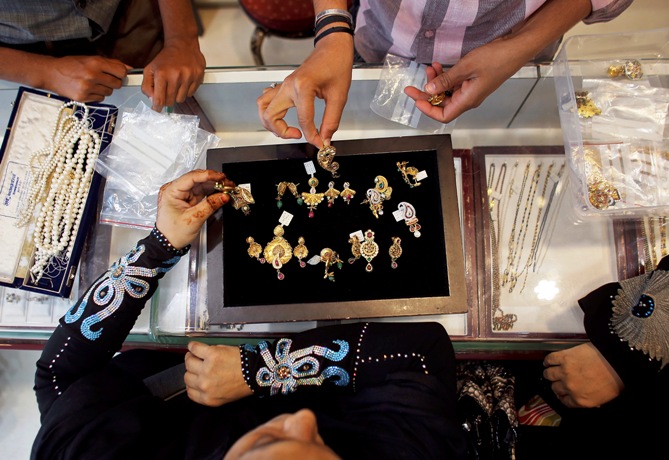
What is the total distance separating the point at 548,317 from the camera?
1.27 metres

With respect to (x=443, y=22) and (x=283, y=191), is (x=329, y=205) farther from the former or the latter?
(x=443, y=22)

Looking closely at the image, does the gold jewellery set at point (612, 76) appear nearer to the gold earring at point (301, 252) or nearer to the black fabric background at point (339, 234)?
the black fabric background at point (339, 234)

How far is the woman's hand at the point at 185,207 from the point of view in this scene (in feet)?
3.63

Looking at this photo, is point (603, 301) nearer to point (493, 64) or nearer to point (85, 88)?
point (493, 64)

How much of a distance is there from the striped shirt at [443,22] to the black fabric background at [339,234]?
0.30 metres

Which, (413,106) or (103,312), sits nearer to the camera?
(103,312)

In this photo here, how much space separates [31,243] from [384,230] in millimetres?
1031

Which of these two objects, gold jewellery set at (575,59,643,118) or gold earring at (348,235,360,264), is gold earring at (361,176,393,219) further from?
gold jewellery set at (575,59,643,118)

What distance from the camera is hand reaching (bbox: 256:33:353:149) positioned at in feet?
3.34

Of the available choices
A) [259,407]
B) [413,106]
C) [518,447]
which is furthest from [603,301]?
[259,407]

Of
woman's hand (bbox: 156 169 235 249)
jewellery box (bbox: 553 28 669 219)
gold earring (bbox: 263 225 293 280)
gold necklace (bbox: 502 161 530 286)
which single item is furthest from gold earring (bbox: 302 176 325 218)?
jewellery box (bbox: 553 28 669 219)

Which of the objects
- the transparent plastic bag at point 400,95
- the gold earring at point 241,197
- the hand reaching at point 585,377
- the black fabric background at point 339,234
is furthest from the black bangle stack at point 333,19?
the hand reaching at point 585,377

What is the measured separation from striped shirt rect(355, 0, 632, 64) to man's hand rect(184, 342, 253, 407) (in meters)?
0.94

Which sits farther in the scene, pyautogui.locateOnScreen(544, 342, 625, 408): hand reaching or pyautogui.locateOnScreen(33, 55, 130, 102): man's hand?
pyautogui.locateOnScreen(33, 55, 130, 102): man's hand
